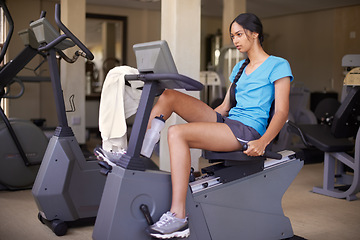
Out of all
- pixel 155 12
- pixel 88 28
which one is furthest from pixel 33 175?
pixel 88 28

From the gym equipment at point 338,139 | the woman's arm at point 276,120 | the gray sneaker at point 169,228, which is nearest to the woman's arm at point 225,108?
the woman's arm at point 276,120

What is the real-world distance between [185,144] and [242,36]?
0.71 m

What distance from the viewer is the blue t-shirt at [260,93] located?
8.18 ft

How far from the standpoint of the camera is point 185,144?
2.26 m

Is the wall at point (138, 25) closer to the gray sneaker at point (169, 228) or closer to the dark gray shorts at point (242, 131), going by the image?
the dark gray shorts at point (242, 131)

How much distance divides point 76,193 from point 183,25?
170 centimetres

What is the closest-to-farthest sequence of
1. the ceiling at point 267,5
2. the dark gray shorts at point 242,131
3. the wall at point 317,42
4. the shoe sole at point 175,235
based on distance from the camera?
the shoe sole at point 175,235, the dark gray shorts at point 242,131, the ceiling at point 267,5, the wall at point 317,42

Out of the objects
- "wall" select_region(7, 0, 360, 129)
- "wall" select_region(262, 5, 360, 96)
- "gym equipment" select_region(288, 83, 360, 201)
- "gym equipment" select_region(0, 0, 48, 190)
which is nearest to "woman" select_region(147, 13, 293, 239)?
"gym equipment" select_region(288, 83, 360, 201)

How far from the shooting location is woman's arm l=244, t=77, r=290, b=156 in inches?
91.9

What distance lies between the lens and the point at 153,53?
2148 mm

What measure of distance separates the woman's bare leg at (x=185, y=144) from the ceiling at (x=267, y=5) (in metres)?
6.82

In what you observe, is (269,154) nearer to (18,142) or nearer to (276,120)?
(276,120)

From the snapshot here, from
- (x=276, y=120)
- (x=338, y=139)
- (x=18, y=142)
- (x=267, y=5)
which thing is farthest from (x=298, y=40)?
(x=276, y=120)

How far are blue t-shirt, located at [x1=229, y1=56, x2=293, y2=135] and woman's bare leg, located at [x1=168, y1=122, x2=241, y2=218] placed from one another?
18 cm
